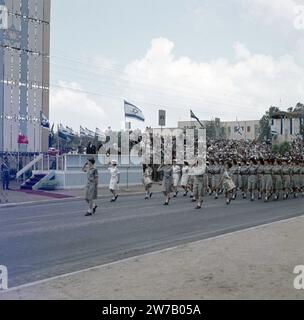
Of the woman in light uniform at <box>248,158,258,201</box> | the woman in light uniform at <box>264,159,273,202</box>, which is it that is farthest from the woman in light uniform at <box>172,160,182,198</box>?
the woman in light uniform at <box>264,159,273,202</box>

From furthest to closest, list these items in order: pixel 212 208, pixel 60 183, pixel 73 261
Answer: pixel 60 183, pixel 212 208, pixel 73 261

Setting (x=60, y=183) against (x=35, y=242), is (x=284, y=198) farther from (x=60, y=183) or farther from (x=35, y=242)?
(x=35, y=242)

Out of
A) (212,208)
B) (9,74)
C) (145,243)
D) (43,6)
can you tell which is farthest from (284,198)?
(43,6)

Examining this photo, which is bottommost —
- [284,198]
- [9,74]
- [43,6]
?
[284,198]

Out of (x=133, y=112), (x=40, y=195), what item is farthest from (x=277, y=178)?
(x=133, y=112)

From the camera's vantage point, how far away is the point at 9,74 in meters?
38.2

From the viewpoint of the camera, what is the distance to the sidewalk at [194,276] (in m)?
6.20

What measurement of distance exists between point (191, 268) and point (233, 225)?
19.6 ft

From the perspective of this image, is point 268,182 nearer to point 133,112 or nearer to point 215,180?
point 215,180

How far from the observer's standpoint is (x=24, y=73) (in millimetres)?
39344

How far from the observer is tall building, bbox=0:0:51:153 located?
37.9m

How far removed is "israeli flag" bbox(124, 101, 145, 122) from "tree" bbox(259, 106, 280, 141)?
4383 cm

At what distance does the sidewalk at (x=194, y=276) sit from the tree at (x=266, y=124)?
6652cm

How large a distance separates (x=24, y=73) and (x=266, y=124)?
159 ft
